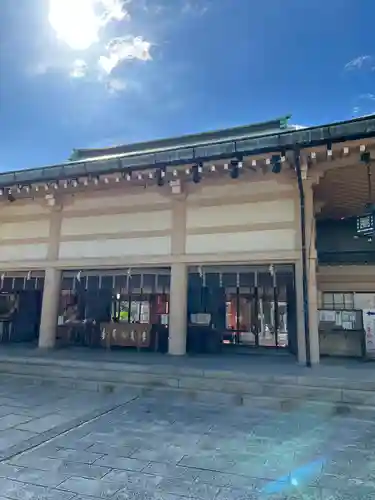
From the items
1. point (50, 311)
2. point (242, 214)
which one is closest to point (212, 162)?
point (242, 214)

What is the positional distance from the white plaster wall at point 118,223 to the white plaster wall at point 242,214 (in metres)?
0.72

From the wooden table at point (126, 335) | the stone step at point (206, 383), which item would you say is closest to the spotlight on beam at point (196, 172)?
the stone step at point (206, 383)

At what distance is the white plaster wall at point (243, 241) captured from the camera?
26.1 ft

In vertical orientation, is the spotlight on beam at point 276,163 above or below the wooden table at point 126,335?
above

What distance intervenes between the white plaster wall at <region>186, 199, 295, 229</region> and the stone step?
3.38 meters

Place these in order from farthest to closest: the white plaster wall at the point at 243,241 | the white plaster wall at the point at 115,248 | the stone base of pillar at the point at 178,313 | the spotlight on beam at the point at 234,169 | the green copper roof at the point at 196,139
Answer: the green copper roof at the point at 196,139
the white plaster wall at the point at 115,248
the stone base of pillar at the point at 178,313
the white plaster wall at the point at 243,241
the spotlight on beam at the point at 234,169

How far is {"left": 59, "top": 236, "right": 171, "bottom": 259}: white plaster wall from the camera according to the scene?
8906 mm

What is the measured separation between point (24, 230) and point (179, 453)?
8.39 metres

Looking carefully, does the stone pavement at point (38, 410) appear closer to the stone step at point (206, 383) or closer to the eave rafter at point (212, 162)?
the stone step at point (206, 383)

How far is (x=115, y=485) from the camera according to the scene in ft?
10.4

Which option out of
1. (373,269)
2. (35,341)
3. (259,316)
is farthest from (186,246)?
(35,341)

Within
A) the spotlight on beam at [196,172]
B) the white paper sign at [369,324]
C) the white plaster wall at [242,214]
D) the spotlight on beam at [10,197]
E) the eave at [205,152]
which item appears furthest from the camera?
the spotlight on beam at [10,197]

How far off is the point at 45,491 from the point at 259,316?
A: 919 cm

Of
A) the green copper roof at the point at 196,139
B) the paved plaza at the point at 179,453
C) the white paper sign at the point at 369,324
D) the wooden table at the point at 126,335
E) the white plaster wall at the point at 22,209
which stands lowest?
the paved plaza at the point at 179,453
